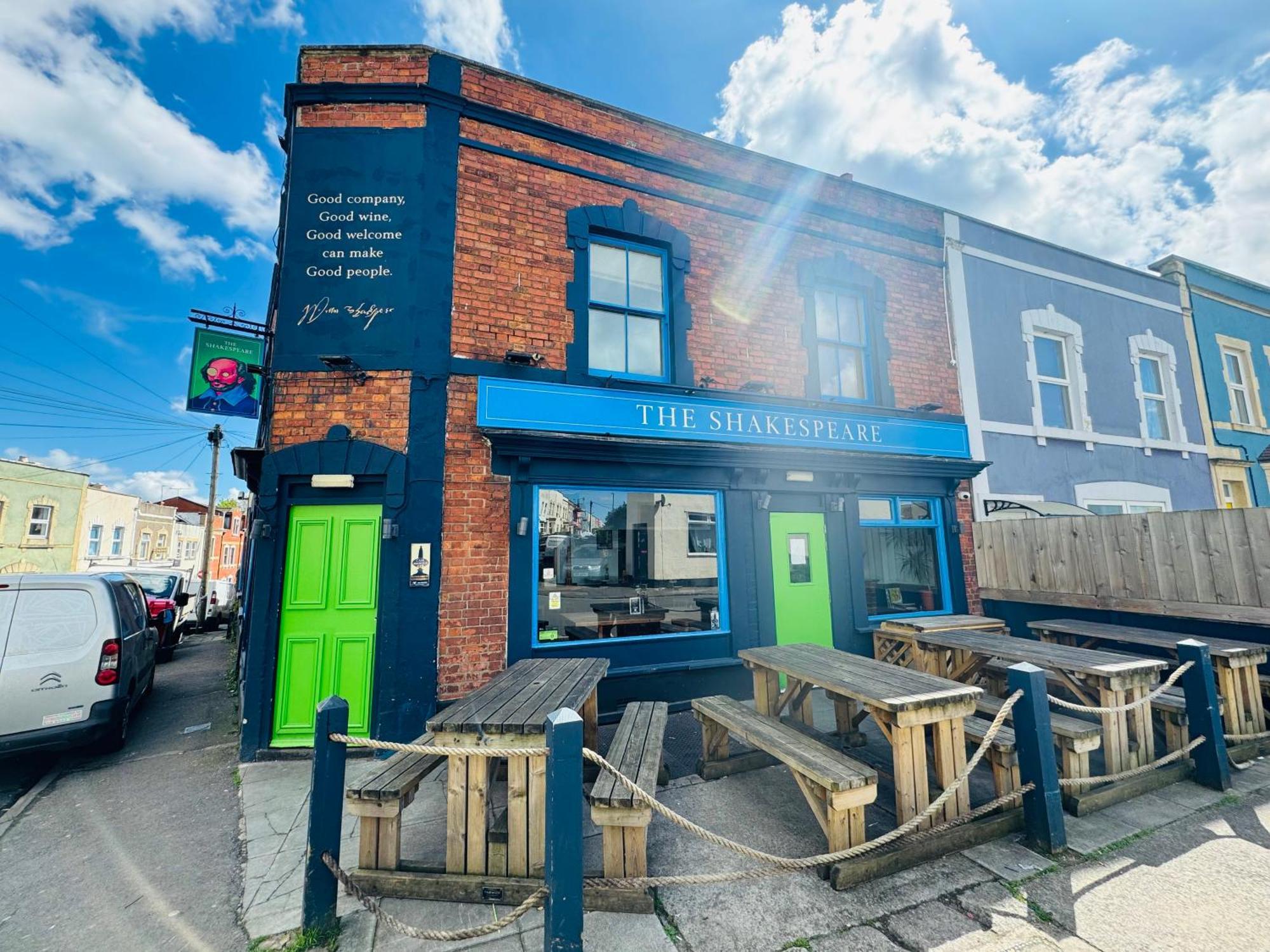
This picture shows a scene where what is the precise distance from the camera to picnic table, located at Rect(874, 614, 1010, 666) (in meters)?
6.49

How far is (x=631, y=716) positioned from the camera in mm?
4238

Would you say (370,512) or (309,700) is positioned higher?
(370,512)

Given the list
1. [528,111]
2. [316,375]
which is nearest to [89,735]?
[316,375]

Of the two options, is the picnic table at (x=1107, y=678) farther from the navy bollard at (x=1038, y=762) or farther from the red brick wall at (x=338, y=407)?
the red brick wall at (x=338, y=407)

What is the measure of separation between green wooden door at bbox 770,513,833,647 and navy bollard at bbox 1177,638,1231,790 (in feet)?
11.3

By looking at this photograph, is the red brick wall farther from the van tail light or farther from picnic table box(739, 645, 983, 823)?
picnic table box(739, 645, 983, 823)

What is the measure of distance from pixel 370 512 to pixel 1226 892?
273 inches

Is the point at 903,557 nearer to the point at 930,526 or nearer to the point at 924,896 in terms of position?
the point at 930,526

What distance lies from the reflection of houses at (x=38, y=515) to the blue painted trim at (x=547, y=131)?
2813 centimetres

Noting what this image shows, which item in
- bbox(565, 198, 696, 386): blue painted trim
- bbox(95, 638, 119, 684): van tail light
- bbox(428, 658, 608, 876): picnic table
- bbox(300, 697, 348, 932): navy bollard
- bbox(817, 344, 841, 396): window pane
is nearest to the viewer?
bbox(300, 697, 348, 932): navy bollard

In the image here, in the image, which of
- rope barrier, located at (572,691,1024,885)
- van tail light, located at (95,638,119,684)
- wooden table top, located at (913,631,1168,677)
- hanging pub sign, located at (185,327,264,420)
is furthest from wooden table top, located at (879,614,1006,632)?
hanging pub sign, located at (185,327,264,420)

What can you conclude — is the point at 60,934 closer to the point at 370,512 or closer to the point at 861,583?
the point at 370,512

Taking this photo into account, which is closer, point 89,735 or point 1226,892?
point 1226,892

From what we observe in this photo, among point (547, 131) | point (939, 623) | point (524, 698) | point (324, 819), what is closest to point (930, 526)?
point (939, 623)
